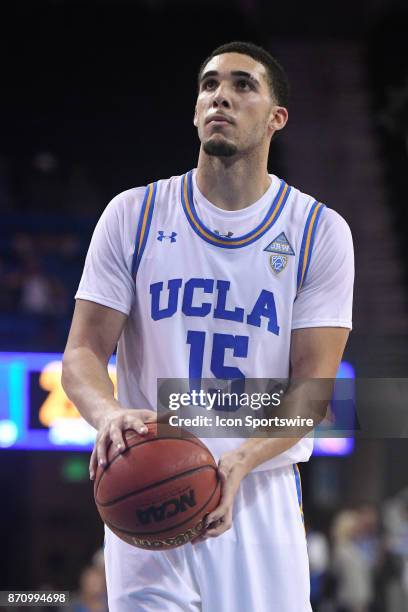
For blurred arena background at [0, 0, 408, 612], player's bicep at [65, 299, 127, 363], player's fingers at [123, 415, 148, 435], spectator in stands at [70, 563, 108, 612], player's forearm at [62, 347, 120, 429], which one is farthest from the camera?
blurred arena background at [0, 0, 408, 612]

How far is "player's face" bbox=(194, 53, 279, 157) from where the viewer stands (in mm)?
3553

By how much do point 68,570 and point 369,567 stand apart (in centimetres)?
483

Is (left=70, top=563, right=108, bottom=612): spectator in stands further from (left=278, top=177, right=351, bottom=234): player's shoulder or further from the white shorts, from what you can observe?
(left=278, top=177, right=351, bottom=234): player's shoulder

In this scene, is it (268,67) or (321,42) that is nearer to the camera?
(268,67)

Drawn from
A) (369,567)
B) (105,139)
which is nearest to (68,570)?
(369,567)

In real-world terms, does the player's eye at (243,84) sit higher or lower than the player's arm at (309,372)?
higher

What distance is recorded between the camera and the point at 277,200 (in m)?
3.74

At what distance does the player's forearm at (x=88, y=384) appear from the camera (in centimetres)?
319

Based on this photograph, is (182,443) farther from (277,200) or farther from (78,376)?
(277,200)

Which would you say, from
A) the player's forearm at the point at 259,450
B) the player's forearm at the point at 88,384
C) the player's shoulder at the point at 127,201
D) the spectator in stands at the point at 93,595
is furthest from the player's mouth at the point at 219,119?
the spectator in stands at the point at 93,595

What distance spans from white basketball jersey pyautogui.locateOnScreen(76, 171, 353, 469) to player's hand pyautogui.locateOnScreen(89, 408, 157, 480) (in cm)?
49

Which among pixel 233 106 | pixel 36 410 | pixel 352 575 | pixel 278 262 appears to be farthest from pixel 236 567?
pixel 352 575

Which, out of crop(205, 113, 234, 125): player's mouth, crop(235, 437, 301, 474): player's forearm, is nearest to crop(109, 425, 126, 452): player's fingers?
crop(235, 437, 301, 474): player's forearm

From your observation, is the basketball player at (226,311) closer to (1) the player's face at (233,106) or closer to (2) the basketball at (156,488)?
(1) the player's face at (233,106)
